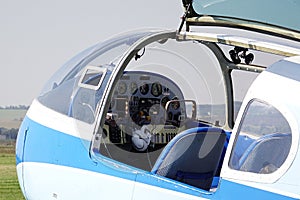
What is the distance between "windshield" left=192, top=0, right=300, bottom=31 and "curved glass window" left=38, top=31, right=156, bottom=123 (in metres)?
1.29

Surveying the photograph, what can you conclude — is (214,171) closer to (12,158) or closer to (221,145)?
(221,145)

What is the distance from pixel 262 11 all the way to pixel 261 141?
1088 mm

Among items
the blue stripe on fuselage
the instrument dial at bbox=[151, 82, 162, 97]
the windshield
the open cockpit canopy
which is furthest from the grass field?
the windshield

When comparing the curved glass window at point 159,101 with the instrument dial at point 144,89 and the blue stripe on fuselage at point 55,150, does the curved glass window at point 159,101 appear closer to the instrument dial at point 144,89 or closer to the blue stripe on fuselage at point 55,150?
the instrument dial at point 144,89

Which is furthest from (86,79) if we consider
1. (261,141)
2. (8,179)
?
(8,179)

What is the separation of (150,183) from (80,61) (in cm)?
239

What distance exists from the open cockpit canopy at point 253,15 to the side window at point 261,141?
82 cm

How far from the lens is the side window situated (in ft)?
16.0

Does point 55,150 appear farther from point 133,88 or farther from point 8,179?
point 8,179

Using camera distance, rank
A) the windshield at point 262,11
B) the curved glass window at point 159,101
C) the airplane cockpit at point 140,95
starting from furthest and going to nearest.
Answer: the curved glass window at point 159,101 → the airplane cockpit at point 140,95 → the windshield at point 262,11

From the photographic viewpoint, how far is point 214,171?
21.3ft

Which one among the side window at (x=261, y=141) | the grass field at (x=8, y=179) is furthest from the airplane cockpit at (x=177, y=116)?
the grass field at (x=8, y=179)

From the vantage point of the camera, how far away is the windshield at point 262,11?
5.50 metres

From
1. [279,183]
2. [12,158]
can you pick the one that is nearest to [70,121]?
[279,183]
